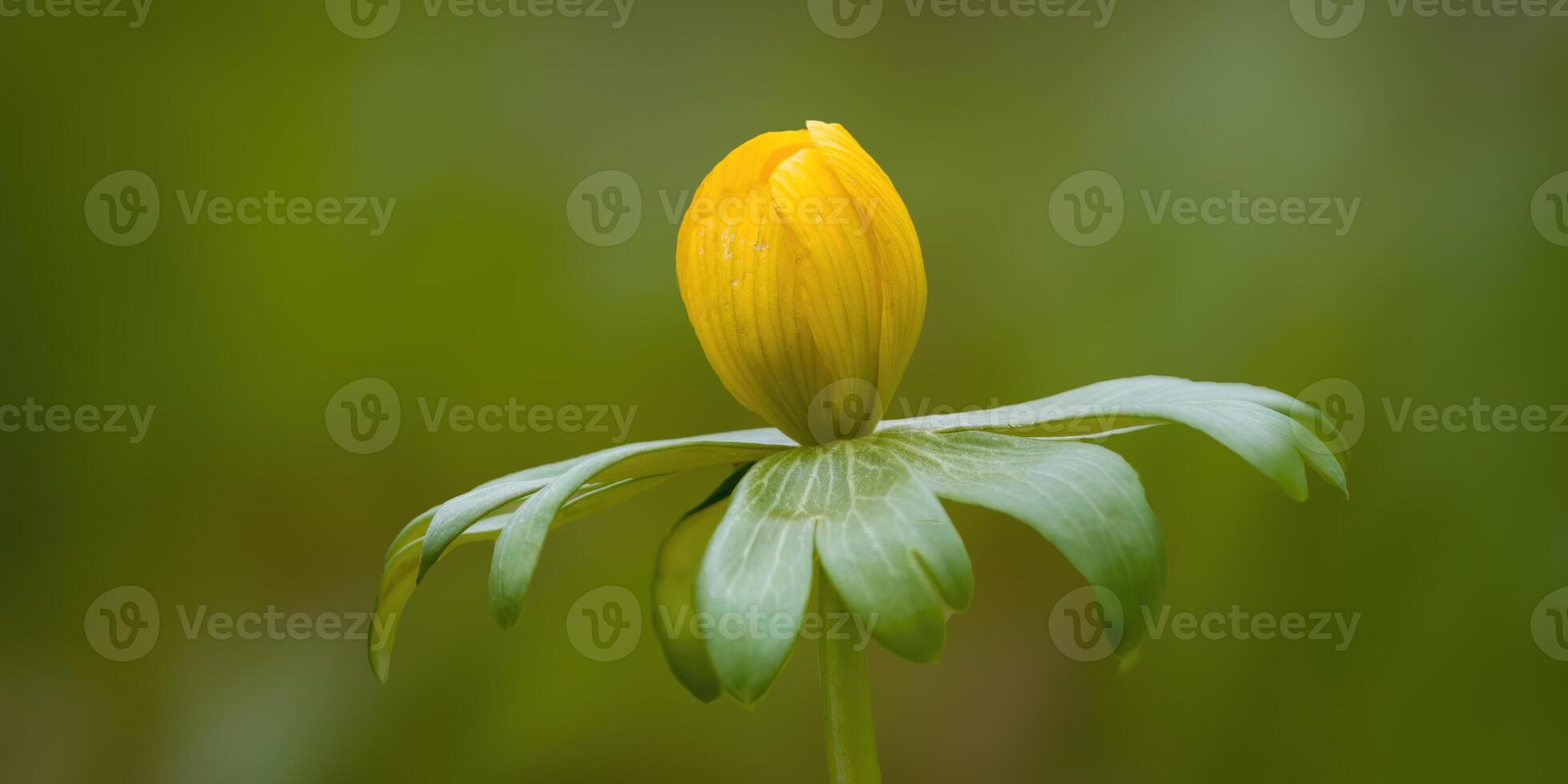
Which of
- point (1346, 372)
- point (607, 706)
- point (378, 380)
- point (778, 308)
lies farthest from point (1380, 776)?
point (378, 380)

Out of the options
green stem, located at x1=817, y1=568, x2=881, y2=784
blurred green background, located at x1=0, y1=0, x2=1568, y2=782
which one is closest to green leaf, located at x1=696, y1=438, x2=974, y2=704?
green stem, located at x1=817, y1=568, x2=881, y2=784

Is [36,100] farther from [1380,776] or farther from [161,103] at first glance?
[1380,776]

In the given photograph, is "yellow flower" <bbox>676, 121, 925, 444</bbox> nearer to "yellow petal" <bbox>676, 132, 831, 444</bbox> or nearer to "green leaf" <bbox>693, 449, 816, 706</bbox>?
"yellow petal" <bbox>676, 132, 831, 444</bbox>

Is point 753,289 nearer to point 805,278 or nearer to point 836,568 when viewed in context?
point 805,278

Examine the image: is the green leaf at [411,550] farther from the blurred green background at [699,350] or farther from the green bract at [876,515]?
the blurred green background at [699,350]

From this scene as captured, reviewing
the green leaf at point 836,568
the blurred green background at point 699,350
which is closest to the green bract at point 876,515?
the green leaf at point 836,568
